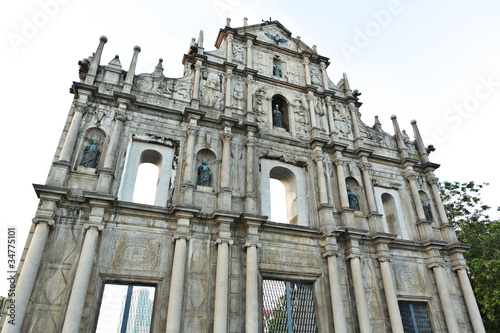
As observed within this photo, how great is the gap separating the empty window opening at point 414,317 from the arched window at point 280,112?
7667 mm

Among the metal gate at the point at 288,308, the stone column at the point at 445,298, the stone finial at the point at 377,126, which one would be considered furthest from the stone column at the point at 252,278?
the stone finial at the point at 377,126

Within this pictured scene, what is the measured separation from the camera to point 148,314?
8430 mm

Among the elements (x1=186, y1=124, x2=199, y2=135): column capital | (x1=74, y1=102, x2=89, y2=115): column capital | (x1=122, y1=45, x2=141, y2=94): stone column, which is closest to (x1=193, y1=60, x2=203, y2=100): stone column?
(x1=186, y1=124, x2=199, y2=135): column capital

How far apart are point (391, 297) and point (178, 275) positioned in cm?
674

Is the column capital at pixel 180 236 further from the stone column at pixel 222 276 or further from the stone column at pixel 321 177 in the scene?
the stone column at pixel 321 177

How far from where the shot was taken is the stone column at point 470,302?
438 inches

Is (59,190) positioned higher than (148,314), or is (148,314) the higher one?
(59,190)

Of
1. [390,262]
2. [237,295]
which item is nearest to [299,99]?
[390,262]

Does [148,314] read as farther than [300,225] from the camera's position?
No

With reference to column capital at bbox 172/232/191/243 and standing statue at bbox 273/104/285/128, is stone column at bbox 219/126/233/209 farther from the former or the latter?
standing statue at bbox 273/104/285/128

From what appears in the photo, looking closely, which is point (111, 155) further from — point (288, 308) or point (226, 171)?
point (288, 308)

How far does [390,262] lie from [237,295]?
5673mm

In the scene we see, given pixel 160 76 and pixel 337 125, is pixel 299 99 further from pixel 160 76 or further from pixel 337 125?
pixel 160 76

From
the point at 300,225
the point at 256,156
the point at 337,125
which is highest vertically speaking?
the point at 337,125
